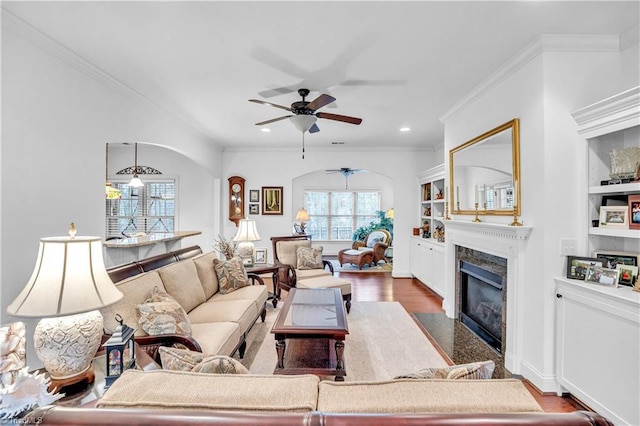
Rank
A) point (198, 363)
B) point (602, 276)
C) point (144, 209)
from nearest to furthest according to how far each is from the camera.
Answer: point (198, 363) < point (602, 276) < point (144, 209)

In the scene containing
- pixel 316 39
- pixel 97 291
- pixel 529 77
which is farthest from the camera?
pixel 529 77

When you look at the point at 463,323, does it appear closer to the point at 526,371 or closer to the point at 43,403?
A: the point at 526,371

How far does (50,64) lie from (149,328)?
2.15 metres

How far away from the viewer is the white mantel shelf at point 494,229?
2657 millimetres

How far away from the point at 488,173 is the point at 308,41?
221cm

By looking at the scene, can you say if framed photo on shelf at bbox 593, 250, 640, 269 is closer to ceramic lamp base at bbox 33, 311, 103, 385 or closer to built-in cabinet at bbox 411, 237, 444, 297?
built-in cabinet at bbox 411, 237, 444, 297

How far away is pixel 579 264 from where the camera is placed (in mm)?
2322

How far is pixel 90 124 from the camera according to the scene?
2857 millimetres

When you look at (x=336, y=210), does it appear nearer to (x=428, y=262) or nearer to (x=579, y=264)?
(x=428, y=262)

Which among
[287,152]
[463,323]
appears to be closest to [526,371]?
[463,323]

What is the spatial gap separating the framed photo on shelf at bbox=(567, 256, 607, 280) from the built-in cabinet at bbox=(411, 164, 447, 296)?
2.58m

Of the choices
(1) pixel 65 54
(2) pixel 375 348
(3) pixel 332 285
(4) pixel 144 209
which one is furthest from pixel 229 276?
(4) pixel 144 209

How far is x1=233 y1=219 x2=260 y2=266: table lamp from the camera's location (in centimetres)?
459

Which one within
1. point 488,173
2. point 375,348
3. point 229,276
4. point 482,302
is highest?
point 488,173
